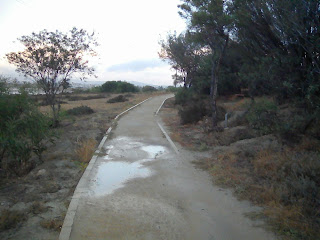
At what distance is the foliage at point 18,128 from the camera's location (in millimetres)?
6434

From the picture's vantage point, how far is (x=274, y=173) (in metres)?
6.30

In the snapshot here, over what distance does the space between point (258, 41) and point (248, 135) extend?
3.28 m

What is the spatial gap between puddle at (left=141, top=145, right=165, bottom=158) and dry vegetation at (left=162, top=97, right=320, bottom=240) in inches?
42.2

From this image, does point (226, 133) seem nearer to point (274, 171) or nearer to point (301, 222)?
point (274, 171)

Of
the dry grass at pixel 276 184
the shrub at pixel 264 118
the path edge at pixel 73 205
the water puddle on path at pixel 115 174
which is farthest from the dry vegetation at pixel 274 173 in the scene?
the path edge at pixel 73 205

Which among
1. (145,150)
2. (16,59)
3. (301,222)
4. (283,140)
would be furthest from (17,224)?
(16,59)

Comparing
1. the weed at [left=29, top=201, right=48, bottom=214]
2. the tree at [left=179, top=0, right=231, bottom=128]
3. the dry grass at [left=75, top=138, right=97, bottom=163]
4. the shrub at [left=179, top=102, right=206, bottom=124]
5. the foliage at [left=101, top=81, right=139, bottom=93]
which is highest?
the tree at [left=179, top=0, right=231, bottom=128]

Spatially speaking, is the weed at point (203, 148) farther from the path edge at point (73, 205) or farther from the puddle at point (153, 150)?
the path edge at point (73, 205)

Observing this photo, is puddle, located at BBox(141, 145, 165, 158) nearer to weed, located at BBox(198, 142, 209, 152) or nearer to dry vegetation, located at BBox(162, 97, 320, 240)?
dry vegetation, located at BBox(162, 97, 320, 240)

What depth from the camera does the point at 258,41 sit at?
1016 centimetres

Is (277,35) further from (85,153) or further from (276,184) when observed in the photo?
(85,153)

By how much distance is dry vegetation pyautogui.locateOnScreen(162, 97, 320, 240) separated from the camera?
4.44 m

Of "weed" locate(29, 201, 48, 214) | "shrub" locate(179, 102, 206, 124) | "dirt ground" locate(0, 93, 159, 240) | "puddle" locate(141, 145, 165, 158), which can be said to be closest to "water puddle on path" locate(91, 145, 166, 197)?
"puddle" locate(141, 145, 165, 158)

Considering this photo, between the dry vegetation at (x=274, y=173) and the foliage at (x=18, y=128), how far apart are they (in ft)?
14.5
